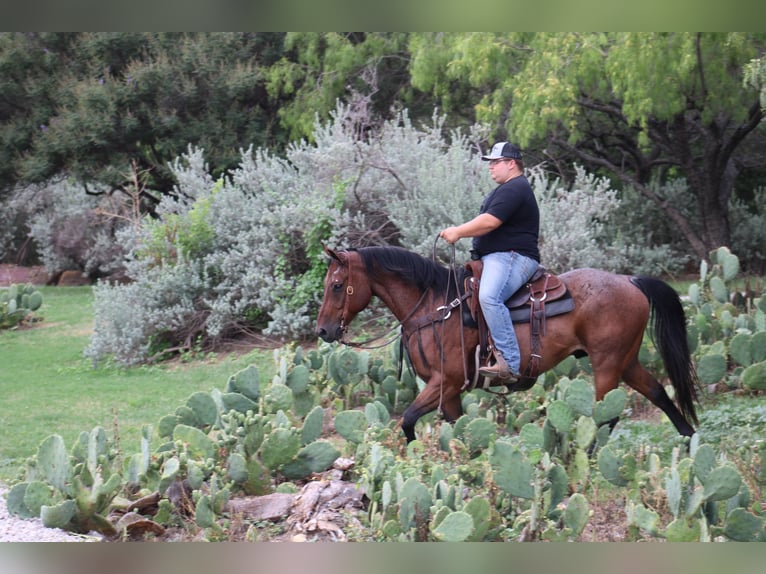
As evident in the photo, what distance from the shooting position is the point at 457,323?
21.7 feet

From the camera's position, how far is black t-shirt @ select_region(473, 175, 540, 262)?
6.29 meters

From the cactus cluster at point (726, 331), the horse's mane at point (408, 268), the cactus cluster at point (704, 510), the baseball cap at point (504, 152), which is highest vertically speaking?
the baseball cap at point (504, 152)

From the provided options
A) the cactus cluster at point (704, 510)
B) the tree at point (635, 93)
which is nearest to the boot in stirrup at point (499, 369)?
the cactus cluster at point (704, 510)

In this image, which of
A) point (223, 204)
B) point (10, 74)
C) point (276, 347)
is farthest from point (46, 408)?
point (10, 74)

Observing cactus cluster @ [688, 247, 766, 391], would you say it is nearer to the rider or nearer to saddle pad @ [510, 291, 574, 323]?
saddle pad @ [510, 291, 574, 323]

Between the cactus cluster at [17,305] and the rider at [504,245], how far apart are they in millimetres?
11437

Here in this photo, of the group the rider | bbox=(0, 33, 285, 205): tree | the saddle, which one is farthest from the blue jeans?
bbox=(0, 33, 285, 205): tree

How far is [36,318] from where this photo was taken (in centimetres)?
1591

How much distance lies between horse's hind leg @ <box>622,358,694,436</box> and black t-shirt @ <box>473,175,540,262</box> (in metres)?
1.29

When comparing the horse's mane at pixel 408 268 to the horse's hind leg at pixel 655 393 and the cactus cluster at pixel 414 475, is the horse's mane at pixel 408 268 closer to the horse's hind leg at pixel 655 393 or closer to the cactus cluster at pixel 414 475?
the cactus cluster at pixel 414 475

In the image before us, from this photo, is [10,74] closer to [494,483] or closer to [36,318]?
[36,318]

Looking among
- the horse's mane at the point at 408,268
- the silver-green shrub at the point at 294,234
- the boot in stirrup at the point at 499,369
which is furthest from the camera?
the silver-green shrub at the point at 294,234

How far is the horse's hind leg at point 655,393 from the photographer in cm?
673

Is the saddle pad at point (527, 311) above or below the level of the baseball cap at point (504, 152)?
below
